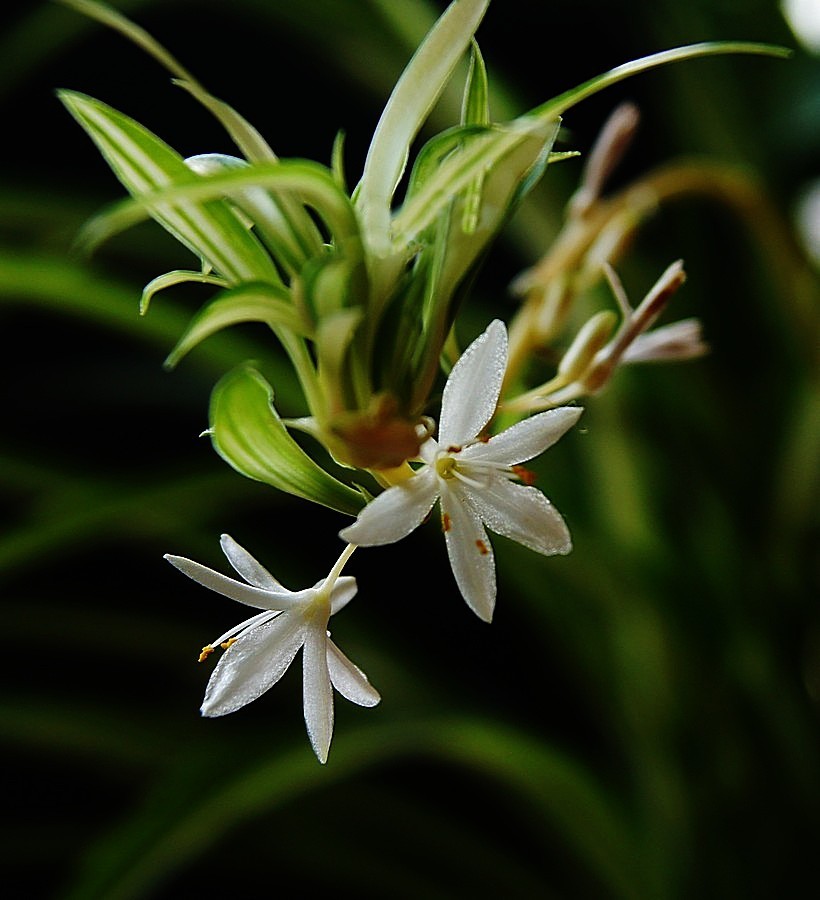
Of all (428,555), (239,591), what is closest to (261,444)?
(239,591)

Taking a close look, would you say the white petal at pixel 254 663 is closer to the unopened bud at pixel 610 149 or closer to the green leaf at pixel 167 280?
the green leaf at pixel 167 280

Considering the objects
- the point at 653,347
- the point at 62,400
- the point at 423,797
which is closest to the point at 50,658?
the point at 62,400

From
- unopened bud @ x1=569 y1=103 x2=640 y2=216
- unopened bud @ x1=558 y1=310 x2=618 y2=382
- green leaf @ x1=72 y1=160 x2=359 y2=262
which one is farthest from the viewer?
unopened bud @ x1=569 y1=103 x2=640 y2=216

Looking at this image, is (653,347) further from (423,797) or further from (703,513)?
(423,797)

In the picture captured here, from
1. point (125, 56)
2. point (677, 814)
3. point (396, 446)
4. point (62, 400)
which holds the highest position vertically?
point (125, 56)

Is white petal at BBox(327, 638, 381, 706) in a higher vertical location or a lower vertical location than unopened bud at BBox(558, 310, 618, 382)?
lower

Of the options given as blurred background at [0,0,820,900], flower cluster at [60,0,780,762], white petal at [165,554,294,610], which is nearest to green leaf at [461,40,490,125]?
flower cluster at [60,0,780,762]

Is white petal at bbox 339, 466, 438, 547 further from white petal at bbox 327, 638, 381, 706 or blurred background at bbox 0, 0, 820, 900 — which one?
blurred background at bbox 0, 0, 820, 900

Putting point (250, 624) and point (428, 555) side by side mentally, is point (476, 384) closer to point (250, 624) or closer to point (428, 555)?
point (250, 624)
